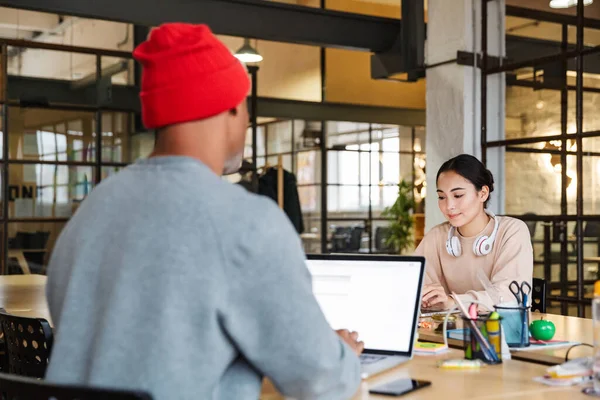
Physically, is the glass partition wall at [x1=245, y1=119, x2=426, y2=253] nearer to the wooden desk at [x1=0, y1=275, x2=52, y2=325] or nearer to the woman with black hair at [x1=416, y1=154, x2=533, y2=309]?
the wooden desk at [x1=0, y1=275, x2=52, y2=325]

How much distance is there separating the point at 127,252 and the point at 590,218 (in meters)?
4.17

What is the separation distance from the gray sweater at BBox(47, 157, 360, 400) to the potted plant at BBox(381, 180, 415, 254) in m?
10.1

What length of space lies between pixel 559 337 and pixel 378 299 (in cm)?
76

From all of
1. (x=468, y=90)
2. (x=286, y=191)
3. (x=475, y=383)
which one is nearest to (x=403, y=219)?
(x=286, y=191)

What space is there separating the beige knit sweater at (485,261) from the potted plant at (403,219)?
7694mm

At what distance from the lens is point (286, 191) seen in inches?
342

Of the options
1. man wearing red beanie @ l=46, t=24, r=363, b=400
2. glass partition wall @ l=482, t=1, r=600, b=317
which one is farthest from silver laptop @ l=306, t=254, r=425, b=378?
glass partition wall @ l=482, t=1, r=600, b=317

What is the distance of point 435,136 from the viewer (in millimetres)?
5844

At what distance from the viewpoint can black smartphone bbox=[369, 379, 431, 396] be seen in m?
1.69

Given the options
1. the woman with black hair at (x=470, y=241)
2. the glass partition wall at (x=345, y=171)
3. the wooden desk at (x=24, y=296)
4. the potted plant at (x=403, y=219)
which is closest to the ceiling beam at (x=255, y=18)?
the wooden desk at (x=24, y=296)

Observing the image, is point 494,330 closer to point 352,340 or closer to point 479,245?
point 352,340

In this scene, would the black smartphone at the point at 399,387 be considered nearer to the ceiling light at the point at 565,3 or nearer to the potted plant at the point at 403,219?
the ceiling light at the point at 565,3

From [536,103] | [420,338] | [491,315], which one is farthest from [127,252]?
[536,103]

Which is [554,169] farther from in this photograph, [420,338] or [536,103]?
[420,338]
